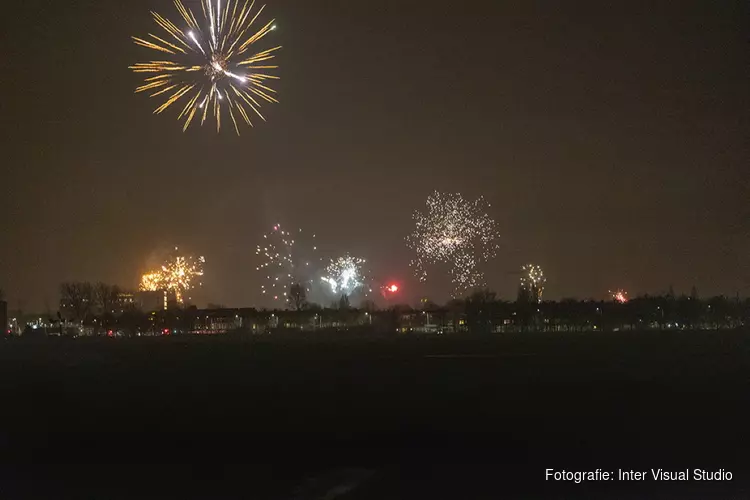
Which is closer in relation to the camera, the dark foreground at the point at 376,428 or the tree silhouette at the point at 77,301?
the dark foreground at the point at 376,428

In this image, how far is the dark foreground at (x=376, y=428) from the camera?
13.2 meters

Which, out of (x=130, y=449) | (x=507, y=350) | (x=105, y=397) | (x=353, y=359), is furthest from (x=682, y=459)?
(x=507, y=350)

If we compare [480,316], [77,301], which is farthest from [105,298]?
[480,316]

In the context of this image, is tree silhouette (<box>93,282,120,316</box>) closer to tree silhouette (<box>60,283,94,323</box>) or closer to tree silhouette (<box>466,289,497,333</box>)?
tree silhouette (<box>60,283,94,323</box>)

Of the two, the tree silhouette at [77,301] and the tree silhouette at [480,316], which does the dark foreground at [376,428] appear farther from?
the tree silhouette at [77,301]

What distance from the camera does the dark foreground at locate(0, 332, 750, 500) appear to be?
13242mm

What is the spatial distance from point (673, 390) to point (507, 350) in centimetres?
1953

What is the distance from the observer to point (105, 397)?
960 inches

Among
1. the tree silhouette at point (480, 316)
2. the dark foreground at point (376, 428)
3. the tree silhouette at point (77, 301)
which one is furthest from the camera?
the tree silhouette at point (77, 301)

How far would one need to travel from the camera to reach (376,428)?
17.9 meters

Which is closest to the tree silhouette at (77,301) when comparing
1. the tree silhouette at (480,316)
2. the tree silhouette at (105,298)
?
the tree silhouette at (105,298)

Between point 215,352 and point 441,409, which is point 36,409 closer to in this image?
point 441,409

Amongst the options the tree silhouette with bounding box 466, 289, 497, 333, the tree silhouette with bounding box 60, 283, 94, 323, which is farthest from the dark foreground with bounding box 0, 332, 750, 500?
the tree silhouette with bounding box 60, 283, 94, 323

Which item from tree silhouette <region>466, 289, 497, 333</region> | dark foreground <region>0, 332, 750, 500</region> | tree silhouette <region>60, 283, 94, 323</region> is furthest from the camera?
tree silhouette <region>60, 283, 94, 323</region>
